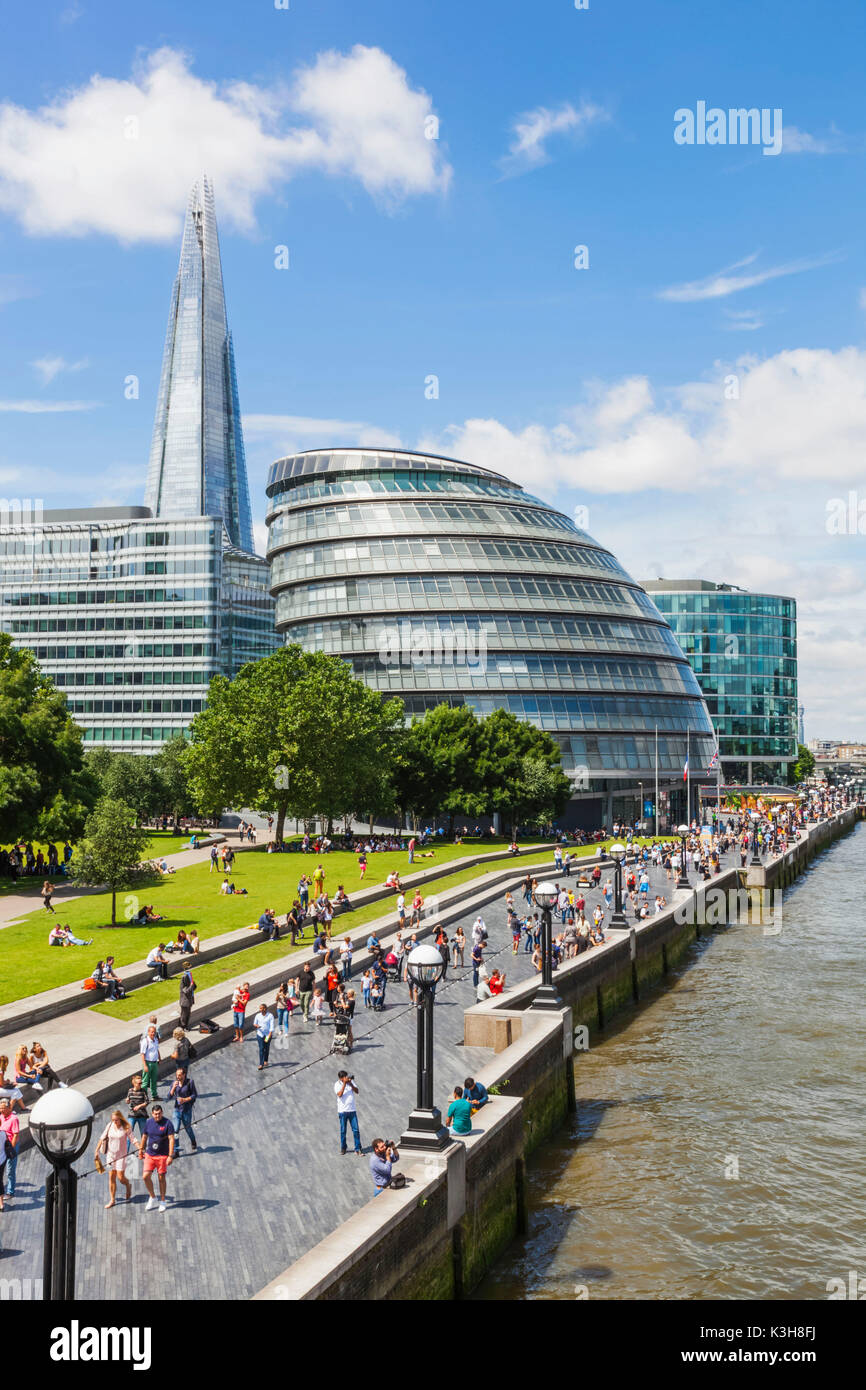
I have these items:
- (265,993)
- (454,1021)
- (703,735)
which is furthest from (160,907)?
(703,735)

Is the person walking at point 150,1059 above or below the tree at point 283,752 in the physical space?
below

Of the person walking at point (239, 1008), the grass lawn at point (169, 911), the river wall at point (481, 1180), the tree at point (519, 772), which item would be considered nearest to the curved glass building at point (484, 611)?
the tree at point (519, 772)

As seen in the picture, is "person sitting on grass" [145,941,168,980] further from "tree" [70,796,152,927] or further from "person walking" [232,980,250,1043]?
"tree" [70,796,152,927]

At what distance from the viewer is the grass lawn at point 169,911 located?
105ft

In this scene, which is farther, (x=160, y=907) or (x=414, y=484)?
(x=414, y=484)

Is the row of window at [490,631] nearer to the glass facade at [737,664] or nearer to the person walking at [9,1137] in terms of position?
the person walking at [9,1137]

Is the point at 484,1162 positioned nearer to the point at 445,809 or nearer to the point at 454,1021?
the point at 454,1021

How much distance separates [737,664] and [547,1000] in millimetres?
160147

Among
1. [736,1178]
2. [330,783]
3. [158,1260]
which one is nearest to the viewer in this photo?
[158,1260]

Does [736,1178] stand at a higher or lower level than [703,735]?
lower

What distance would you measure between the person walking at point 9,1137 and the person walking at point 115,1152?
1387mm

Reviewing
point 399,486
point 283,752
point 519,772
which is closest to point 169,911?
point 283,752
